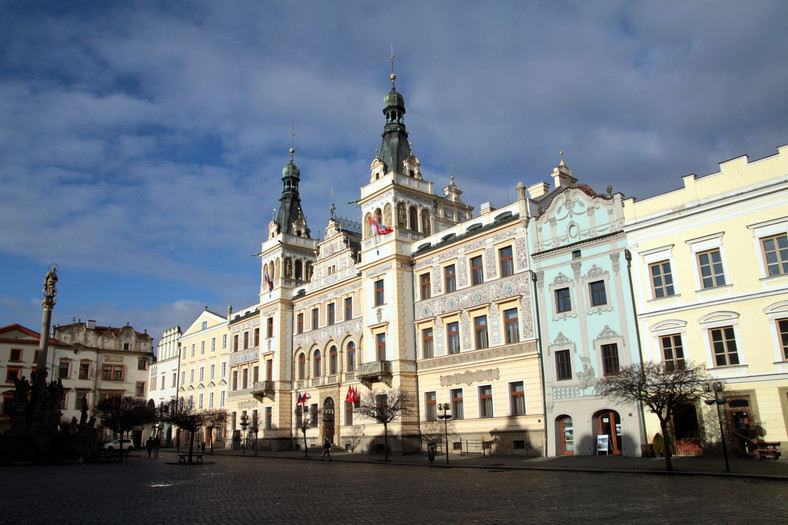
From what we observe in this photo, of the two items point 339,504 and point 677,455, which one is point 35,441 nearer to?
point 339,504

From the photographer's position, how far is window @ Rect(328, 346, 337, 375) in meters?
51.0

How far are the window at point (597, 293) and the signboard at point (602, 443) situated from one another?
6.64 meters

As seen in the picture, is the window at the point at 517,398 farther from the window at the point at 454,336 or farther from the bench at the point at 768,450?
the bench at the point at 768,450

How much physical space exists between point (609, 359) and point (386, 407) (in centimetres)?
1327

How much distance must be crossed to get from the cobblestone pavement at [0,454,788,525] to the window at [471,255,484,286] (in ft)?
50.2

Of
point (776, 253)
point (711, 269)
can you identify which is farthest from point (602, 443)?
point (776, 253)

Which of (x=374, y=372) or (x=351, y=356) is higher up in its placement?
(x=351, y=356)

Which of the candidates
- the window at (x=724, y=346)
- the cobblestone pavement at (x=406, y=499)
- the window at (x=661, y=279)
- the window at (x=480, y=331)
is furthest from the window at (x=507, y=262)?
the cobblestone pavement at (x=406, y=499)

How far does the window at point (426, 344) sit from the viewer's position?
137ft

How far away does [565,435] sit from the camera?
33.0 meters

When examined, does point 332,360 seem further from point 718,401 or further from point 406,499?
point 406,499

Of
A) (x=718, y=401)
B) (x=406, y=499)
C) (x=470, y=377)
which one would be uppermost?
(x=470, y=377)

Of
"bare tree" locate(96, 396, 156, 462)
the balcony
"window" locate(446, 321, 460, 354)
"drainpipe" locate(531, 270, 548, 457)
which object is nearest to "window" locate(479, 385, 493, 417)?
"window" locate(446, 321, 460, 354)

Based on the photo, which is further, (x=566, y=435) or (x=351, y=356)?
(x=351, y=356)
